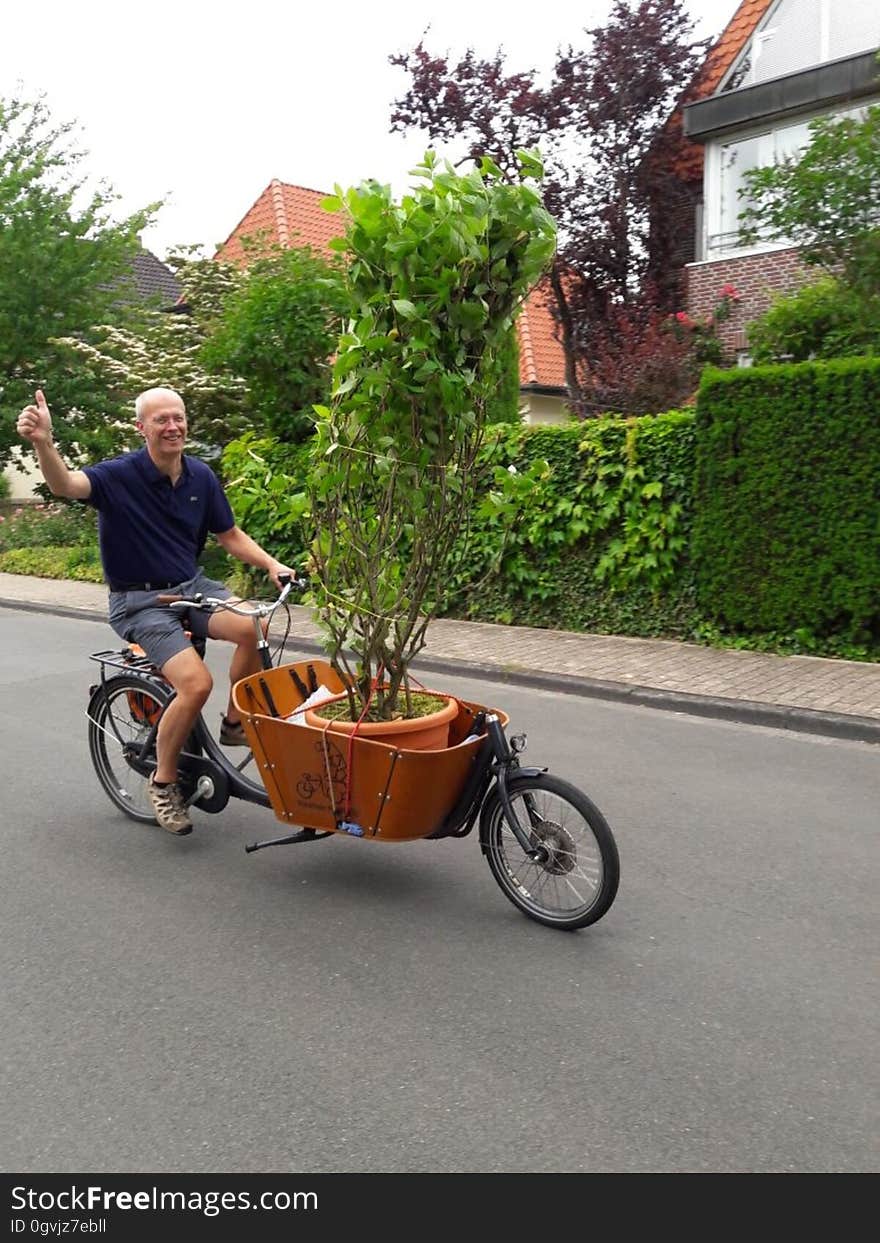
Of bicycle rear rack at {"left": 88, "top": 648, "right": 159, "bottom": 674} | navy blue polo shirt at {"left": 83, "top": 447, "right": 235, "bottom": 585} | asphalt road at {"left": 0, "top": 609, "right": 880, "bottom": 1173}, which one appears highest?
navy blue polo shirt at {"left": 83, "top": 447, "right": 235, "bottom": 585}

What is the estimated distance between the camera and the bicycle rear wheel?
5152 mm

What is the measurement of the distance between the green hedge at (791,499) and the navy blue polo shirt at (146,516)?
5.22 m

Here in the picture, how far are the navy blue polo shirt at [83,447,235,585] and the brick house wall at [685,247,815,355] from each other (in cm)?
1212

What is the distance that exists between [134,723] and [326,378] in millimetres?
8394

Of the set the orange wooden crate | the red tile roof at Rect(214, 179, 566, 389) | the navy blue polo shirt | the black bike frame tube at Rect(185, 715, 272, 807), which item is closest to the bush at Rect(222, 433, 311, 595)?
the navy blue polo shirt

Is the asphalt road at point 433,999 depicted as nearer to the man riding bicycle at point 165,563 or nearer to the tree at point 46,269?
the man riding bicycle at point 165,563

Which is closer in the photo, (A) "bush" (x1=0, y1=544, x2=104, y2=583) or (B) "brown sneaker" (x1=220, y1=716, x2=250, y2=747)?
(B) "brown sneaker" (x1=220, y1=716, x2=250, y2=747)

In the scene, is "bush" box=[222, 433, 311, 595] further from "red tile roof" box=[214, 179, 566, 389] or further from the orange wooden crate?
"red tile roof" box=[214, 179, 566, 389]

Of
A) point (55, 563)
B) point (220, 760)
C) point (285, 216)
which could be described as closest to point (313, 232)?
point (285, 216)

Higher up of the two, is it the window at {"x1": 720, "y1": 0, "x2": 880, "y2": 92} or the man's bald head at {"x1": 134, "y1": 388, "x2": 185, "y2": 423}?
the window at {"x1": 720, "y1": 0, "x2": 880, "y2": 92}

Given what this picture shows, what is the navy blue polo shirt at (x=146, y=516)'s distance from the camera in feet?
15.6

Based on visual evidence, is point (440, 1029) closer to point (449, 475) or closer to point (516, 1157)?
point (516, 1157)

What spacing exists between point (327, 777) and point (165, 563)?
4.44ft

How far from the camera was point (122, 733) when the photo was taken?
17.5 feet
